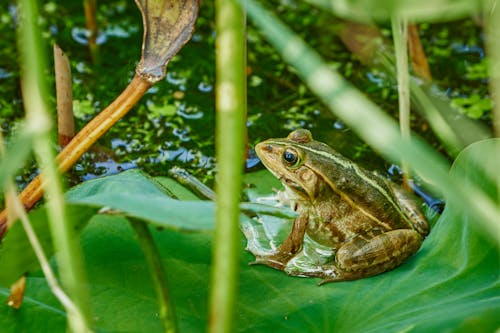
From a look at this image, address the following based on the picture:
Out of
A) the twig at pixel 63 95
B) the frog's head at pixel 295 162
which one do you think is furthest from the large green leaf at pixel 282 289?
the twig at pixel 63 95

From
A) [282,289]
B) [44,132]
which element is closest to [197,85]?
[282,289]

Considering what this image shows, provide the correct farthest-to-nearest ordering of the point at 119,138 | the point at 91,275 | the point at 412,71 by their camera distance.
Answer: the point at 412,71 → the point at 119,138 → the point at 91,275

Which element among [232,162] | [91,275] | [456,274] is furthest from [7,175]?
[456,274]

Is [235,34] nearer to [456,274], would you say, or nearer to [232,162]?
[232,162]

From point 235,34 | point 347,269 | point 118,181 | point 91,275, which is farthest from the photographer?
point 347,269

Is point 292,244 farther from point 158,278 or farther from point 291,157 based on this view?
point 158,278

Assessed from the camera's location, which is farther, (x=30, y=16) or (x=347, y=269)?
(x=347, y=269)

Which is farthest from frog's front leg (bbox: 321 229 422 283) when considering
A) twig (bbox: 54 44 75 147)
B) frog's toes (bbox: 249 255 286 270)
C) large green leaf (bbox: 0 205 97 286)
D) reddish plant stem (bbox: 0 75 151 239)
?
twig (bbox: 54 44 75 147)
